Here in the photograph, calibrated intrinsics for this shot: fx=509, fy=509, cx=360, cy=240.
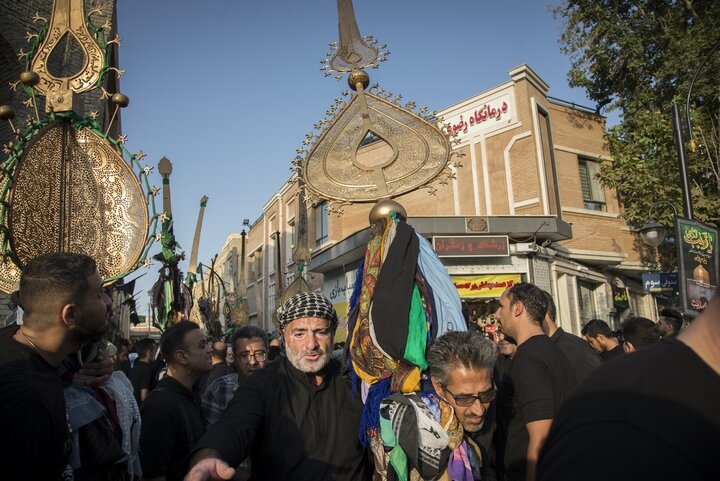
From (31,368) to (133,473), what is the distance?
45.2 inches

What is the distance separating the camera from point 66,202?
3670mm

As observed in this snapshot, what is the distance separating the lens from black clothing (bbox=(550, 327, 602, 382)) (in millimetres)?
3680

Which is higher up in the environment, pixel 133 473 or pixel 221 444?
pixel 221 444

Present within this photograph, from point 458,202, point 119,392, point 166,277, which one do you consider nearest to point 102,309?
point 119,392

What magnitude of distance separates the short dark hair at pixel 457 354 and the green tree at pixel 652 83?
1443 cm

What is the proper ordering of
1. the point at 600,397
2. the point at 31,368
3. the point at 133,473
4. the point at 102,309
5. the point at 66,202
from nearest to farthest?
the point at 600,397
the point at 31,368
the point at 102,309
the point at 133,473
the point at 66,202

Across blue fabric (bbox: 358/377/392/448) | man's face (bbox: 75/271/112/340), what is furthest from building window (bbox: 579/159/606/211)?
man's face (bbox: 75/271/112/340)

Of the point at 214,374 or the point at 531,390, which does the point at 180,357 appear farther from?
the point at 214,374

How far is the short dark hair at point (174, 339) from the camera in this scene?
12.9ft

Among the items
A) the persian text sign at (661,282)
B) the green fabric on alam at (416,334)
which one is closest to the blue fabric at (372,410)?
the green fabric on alam at (416,334)

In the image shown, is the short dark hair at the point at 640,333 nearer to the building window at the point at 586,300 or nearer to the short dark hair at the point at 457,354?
the short dark hair at the point at 457,354

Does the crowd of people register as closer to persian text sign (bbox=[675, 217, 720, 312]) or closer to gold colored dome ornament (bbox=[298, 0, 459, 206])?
gold colored dome ornament (bbox=[298, 0, 459, 206])

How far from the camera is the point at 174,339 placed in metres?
4.00

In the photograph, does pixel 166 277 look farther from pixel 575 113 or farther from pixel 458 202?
pixel 575 113
